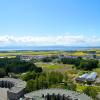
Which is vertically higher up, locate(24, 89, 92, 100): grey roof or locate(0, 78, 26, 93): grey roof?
locate(24, 89, 92, 100): grey roof

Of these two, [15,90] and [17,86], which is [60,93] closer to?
[15,90]

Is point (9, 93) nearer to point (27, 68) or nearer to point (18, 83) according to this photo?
point (18, 83)

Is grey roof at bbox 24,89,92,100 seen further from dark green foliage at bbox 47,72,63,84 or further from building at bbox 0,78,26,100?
dark green foliage at bbox 47,72,63,84

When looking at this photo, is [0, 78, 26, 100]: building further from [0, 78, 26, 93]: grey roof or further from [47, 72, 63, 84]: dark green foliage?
[47, 72, 63, 84]: dark green foliage

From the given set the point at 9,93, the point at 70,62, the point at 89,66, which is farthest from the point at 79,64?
the point at 9,93

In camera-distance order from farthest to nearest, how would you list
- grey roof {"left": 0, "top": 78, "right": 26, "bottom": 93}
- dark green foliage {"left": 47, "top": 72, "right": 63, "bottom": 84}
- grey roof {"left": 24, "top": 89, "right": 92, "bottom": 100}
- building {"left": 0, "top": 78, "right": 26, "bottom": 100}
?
1. dark green foliage {"left": 47, "top": 72, "right": 63, "bottom": 84}
2. grey roof {"left": 0, "top": 78, "right": 26, "bottom": 93}
3. building {"left": 0, "top": 78, "right": 26, "bottom": 100}
4. grey roof {"left": 24, "top": 89, "right": 92, "bottom": 100}

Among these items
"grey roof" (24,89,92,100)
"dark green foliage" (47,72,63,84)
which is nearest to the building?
"grey roof" (24,89,92,100)

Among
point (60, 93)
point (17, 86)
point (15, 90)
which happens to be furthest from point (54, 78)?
point (60, 93)

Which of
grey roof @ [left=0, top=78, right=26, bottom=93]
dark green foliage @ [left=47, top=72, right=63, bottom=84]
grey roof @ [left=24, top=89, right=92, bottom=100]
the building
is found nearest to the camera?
grey roof @ [left=24, top=89, right=92, bottom=100]

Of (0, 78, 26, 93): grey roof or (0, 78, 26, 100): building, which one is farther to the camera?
(0, 78, 26, 93): grey roof

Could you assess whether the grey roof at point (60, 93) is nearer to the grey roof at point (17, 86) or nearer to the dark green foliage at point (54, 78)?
the grey roof at point (17, 86)

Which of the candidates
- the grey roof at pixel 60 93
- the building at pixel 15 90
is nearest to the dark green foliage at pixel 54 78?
the building at pixel 15 90
